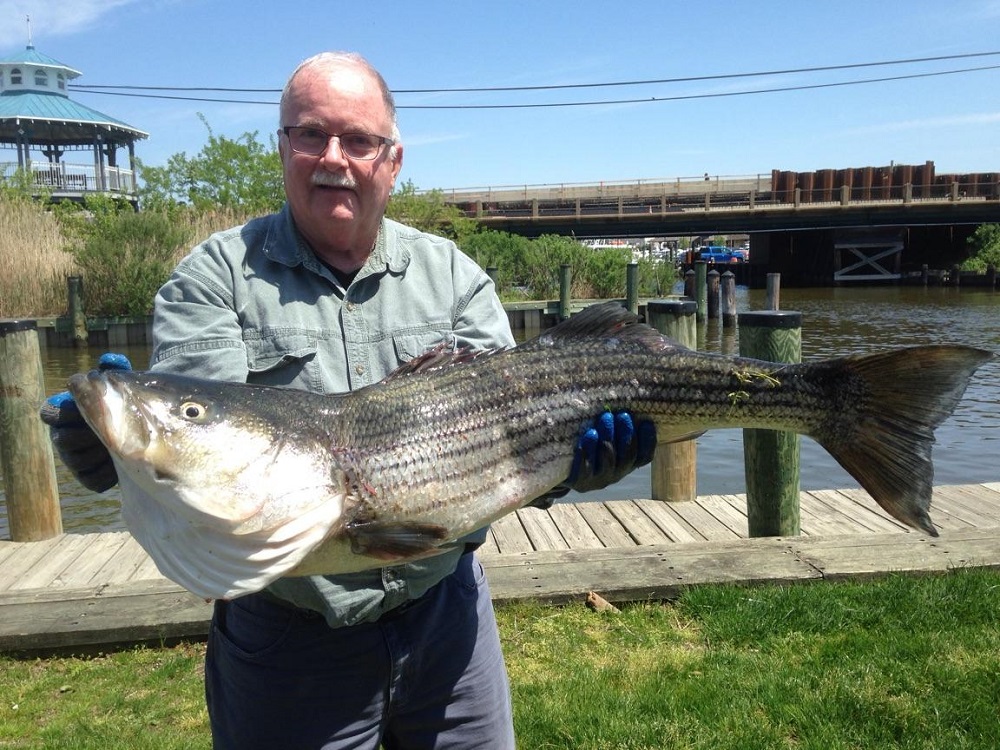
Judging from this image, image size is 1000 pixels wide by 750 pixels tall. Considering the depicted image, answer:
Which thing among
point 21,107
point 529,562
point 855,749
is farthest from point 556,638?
point 21,107

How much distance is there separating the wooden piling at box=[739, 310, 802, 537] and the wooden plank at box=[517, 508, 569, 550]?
141 cm

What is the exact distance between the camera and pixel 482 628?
9.39 feet

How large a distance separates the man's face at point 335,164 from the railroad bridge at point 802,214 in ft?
134

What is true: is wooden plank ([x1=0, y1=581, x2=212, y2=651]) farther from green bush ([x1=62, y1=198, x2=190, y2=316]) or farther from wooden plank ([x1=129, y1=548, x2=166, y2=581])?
green bush ([x1=62, y1=198, x2=190, y2=316])

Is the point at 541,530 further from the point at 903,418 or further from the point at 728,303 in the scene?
the point at 728,303

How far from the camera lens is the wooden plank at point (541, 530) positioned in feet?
20.1

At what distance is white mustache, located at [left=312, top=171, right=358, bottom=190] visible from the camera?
8.64ft

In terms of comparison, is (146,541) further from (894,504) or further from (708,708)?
(708,708)

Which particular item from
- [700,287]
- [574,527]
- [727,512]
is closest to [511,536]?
[574,527]

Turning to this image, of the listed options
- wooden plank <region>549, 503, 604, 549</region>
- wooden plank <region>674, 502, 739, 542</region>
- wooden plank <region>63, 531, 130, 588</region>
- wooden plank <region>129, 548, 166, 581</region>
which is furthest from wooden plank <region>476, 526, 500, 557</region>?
wooden plank <region>63, 531, 130, 588</region>

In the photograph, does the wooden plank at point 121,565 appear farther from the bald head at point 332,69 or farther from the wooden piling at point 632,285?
the wooden piling at point 632,285

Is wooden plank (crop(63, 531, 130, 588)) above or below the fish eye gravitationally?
below

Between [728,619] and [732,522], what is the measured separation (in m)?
1.73

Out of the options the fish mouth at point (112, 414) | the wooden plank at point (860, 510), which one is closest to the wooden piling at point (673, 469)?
the wooden plank at point (860, 510)
